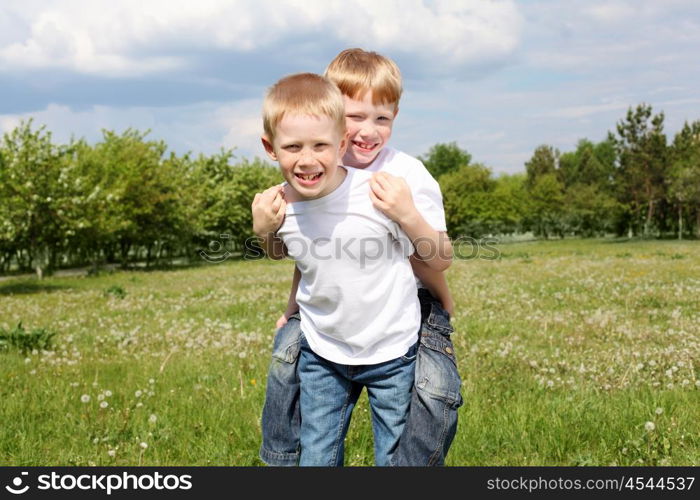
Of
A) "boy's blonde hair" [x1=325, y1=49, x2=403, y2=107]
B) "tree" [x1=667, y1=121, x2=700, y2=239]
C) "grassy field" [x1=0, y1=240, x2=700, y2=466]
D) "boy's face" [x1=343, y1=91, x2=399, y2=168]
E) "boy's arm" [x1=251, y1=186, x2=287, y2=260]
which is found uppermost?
"tree" [x1=667, y1=121, x2=700, y2=239]

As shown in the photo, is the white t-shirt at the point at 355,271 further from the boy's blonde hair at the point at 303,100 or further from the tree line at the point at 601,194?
the tree line at the point at 601,194

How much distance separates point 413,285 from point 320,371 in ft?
2.28

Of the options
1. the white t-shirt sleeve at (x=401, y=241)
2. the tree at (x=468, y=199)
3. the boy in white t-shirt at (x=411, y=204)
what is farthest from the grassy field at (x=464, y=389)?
the tree at (x=468, y=199)

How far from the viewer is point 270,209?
3.37m

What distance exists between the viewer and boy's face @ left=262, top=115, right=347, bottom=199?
10.0ft

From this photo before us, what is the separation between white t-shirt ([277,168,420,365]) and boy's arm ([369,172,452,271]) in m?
0.07

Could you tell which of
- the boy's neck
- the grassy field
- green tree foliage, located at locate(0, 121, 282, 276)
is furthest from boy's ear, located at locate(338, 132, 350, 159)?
green tree foliage, located at locate(0, 121, 282, 276)

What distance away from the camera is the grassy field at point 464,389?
5555 mm

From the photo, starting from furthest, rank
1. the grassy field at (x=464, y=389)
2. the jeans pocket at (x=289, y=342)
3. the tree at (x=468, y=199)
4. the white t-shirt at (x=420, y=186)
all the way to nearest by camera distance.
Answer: the tree at (x=468, y=199), the grassy field at (x=464, y=389), the jeans pocket at (x=289, y=342), the white t-shirt at (x=420, y=186)

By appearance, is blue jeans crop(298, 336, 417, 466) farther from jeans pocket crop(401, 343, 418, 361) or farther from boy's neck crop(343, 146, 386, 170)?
boy's neck crop(343, 146, 386, 170)

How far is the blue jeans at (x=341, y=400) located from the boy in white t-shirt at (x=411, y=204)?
8cm

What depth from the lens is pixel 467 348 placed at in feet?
30.0

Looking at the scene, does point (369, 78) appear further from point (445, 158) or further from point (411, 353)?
point (445, 158)

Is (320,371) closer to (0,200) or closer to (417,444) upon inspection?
(417,444)
